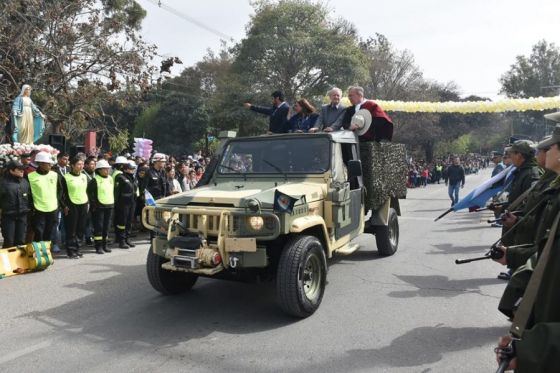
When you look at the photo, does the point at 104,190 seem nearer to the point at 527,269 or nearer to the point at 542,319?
the point at 527,269

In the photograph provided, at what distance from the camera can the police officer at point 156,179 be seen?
9570mm

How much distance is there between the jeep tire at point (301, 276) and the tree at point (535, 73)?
71023mm

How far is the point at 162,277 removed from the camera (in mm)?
5238

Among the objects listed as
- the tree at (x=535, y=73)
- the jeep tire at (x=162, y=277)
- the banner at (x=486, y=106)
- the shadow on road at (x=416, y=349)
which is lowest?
the shadow on road at (x=416, y=349)

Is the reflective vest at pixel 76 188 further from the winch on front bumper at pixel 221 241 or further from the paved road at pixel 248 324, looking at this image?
the winch on front bumper at pixel 221 241

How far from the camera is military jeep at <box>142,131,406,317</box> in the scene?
4.45 m

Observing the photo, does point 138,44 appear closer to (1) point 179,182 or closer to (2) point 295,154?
(1) point 179,182

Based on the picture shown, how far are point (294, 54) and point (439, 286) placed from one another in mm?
23974

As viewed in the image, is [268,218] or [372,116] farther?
[372,116]

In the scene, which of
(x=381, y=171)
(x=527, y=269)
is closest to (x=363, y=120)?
(x=381, y=171)

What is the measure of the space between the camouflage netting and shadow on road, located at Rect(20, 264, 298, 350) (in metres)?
2.24

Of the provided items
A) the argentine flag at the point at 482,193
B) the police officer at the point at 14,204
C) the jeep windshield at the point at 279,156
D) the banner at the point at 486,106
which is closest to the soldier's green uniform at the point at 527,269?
the jeep windshield at the point at 279,156

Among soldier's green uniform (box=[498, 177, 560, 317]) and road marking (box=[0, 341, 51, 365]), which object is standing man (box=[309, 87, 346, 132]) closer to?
road marking (box=[0, 341, 51, 365])

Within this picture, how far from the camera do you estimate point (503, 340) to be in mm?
2039
